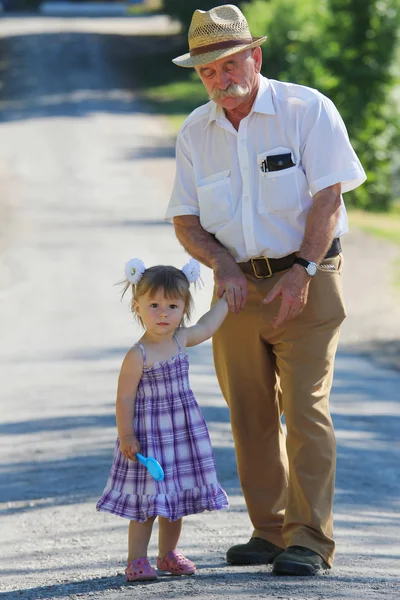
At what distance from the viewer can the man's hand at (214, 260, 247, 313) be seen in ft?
16.0

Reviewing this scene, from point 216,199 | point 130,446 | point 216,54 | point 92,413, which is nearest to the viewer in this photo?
point 130,446

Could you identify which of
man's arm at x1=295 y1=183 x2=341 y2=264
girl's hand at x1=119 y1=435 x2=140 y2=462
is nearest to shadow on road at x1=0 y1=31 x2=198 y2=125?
man's arm at x1=295 y1=183 x2=341 y2=264

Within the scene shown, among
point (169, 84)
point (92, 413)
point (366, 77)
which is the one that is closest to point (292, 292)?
point (92, 413)

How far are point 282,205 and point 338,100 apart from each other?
65.4ft

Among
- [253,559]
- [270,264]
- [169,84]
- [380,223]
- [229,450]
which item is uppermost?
[169,84]

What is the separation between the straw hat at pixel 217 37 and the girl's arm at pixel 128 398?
3.79 feet

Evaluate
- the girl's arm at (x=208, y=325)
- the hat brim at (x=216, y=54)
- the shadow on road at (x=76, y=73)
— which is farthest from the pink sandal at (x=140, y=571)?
the shadow on road at (x=76, y=73)

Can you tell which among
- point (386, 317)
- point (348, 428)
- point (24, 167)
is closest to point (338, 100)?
point (24, 167)

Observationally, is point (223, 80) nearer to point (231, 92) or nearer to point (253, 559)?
point (231, 92)

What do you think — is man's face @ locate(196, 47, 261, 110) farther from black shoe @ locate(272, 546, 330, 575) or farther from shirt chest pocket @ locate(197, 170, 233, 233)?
black shoe @ locate(272, 546, 330, 575)

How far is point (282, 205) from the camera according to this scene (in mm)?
4836

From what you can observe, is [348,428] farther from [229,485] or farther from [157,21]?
[157,21]

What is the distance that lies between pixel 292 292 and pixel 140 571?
1204 mm

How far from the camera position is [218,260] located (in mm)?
4938
